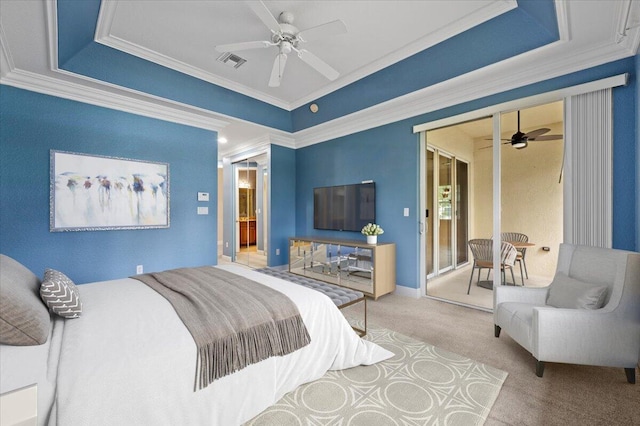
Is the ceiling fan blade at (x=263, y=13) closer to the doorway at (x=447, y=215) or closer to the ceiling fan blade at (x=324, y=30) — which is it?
the ceiling fan blade at (x=324, y=30)

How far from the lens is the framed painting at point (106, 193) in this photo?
123 inches

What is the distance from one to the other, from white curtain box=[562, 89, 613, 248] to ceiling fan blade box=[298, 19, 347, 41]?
90.9 inches

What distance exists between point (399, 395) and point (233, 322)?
1.15 meters

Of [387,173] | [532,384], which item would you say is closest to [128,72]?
[387,173]

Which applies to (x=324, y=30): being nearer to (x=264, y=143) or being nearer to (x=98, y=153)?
(x=98, y=153)

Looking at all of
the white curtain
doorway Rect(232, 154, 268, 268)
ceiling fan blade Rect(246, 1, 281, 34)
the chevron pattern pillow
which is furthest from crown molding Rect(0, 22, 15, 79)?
the white curtain

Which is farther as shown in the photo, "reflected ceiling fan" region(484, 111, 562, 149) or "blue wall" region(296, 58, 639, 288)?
"reflected ceiling fan" region(484, 111, 562, 149)

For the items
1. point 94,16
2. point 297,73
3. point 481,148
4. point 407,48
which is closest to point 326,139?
point 297,73

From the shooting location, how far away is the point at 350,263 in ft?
13.2

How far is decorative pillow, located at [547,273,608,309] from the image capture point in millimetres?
1941

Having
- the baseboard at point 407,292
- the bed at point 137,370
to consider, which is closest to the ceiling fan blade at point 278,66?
the bed at point 137,370

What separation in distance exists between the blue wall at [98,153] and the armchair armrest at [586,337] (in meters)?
4.11

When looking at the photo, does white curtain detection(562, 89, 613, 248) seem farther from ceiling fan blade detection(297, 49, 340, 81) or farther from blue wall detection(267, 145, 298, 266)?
blue wall detection(267, 145, 298, 266)

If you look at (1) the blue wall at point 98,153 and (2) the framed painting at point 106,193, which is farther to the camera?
A: (2) the framed painting at point 106,193
